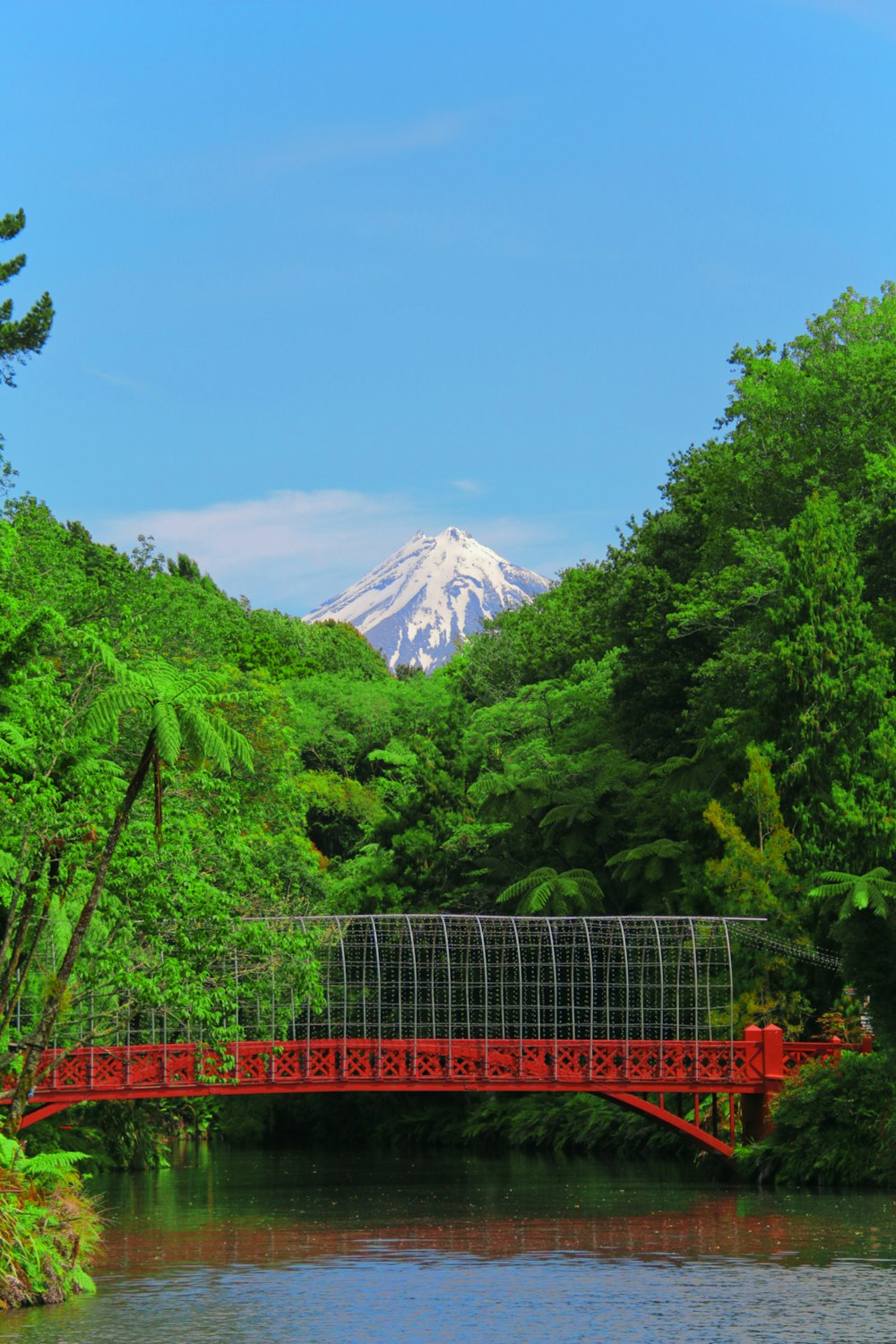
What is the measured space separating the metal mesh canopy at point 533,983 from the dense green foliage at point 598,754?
4.32 feet

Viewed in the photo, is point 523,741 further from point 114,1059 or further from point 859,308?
point 114,1059

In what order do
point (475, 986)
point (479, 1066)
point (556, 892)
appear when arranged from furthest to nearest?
1. point (556, 892)
2. point (475, 986)
3. point (479, 1066)

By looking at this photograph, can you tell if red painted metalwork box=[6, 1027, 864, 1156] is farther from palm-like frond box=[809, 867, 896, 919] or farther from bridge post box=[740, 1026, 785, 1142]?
palm-like frond box=[809, 867, 896, 919]

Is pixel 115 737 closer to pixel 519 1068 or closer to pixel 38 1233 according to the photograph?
pixel 38 1233

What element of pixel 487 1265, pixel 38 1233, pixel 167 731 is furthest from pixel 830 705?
pixel 38 1233

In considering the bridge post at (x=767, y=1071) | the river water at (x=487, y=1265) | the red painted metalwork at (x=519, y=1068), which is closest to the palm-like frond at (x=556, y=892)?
the river water at (x=487, y=1265)

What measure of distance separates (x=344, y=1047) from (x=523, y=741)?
91.2 feet

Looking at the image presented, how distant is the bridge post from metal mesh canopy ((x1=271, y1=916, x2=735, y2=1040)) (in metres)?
0.72

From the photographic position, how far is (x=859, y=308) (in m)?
56.0

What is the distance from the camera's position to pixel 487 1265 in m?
26.2

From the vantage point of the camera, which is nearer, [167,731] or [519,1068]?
[167,731]

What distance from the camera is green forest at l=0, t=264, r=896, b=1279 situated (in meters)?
25.0

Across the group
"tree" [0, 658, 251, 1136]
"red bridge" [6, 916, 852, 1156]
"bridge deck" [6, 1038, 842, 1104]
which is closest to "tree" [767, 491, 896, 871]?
"red bridge" [6, 916, 852, 1156]

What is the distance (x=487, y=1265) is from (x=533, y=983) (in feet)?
51.1
